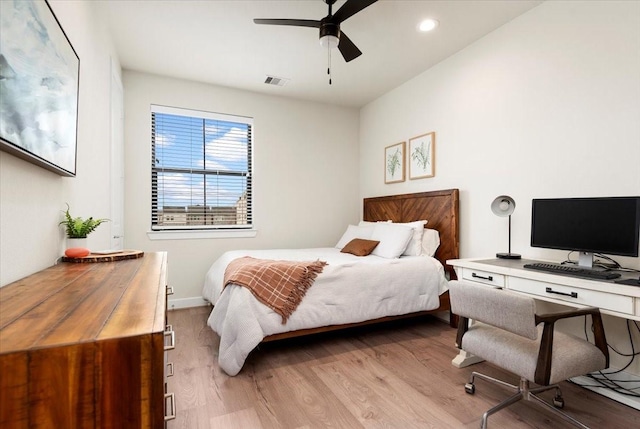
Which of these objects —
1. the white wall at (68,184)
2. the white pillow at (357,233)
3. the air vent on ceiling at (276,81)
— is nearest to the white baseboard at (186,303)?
the white wall at (68,184)

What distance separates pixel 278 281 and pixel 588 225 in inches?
85.9

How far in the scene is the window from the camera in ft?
13.0

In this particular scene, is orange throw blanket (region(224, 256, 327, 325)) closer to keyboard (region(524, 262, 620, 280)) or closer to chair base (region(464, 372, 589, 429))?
chair base (region(464, 372, 589, 429))

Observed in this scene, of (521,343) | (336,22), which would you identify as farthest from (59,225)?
(521,343)

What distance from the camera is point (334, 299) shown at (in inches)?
108

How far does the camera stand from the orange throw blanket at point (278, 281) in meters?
2.46

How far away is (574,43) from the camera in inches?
94.8

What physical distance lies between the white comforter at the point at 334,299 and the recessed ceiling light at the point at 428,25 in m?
2.20

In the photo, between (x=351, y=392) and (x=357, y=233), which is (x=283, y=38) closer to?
(x=357, y=233)

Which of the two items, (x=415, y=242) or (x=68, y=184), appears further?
(x=415, y=242)

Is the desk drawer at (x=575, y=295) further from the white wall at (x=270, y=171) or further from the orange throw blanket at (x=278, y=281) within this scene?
the white wall at (x=270, y=171)

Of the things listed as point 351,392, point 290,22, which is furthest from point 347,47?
point 351,392

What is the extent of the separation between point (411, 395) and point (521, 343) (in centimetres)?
75

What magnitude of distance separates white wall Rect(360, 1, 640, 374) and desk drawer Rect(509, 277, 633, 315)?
2.06 feet
